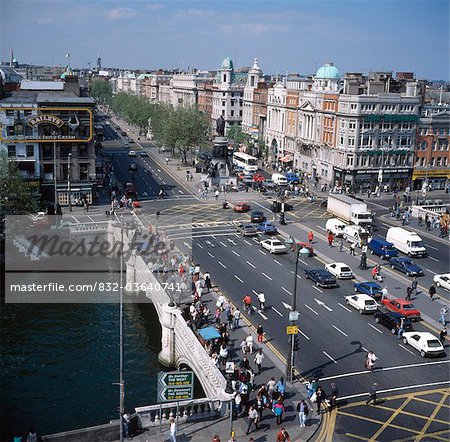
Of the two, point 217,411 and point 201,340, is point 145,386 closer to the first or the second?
point 201,340

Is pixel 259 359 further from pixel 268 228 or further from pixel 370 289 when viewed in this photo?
pixel 268 228

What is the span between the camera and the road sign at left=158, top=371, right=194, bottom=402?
3012cm

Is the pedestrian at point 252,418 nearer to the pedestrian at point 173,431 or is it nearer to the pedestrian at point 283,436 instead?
the pedestrian at point 283,436

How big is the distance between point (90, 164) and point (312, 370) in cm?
5032

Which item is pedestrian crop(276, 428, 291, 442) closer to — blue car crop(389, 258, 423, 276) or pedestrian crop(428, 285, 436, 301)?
pedestrian crop(428, 285, 436, 301)

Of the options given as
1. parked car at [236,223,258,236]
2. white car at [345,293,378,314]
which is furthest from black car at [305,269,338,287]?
parked car at [236,223,258,236]

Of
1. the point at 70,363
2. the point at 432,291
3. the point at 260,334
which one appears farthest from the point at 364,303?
the point at 70,363

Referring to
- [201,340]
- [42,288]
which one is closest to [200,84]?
[42,288]

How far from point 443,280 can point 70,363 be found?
31.1 meters

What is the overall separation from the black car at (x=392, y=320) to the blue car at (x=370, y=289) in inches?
168

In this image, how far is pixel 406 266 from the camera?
182ft

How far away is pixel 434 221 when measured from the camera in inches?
2936

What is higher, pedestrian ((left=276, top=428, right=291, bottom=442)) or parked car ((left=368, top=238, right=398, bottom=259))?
parked car ((left=368, top=238, right=398, bottom=259))

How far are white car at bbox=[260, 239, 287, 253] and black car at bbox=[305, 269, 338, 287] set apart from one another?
7518 mm
